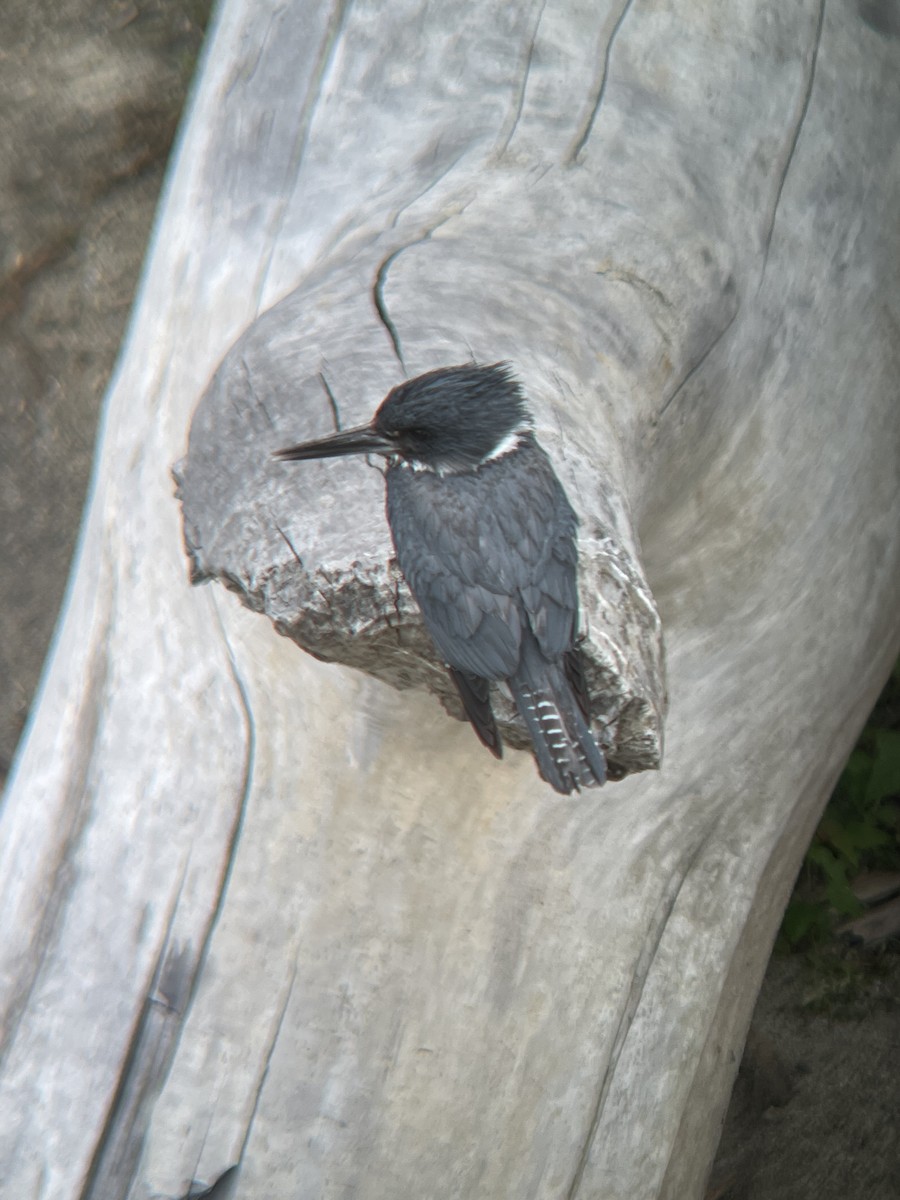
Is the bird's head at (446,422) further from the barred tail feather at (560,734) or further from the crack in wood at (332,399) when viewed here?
the barred tail feather at (560,734)

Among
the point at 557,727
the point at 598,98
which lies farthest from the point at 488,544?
the point at 598,98

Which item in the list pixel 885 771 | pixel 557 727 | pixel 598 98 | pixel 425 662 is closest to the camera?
pixel 557 727

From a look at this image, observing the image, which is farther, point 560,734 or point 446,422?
point 446,422

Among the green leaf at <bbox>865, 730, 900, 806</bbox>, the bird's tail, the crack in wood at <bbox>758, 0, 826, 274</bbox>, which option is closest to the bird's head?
the bird's tail

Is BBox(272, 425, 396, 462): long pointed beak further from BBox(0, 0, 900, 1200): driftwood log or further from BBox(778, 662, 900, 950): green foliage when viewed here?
BBox(778, 662, 900, 950): green foliage

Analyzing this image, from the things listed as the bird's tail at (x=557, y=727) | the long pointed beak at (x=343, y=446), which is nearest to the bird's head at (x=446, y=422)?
the long pointed beak at (x=343, y=446)

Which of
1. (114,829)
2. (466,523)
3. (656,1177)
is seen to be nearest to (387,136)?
(466,523)

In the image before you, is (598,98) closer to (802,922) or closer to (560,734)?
(560,734)
